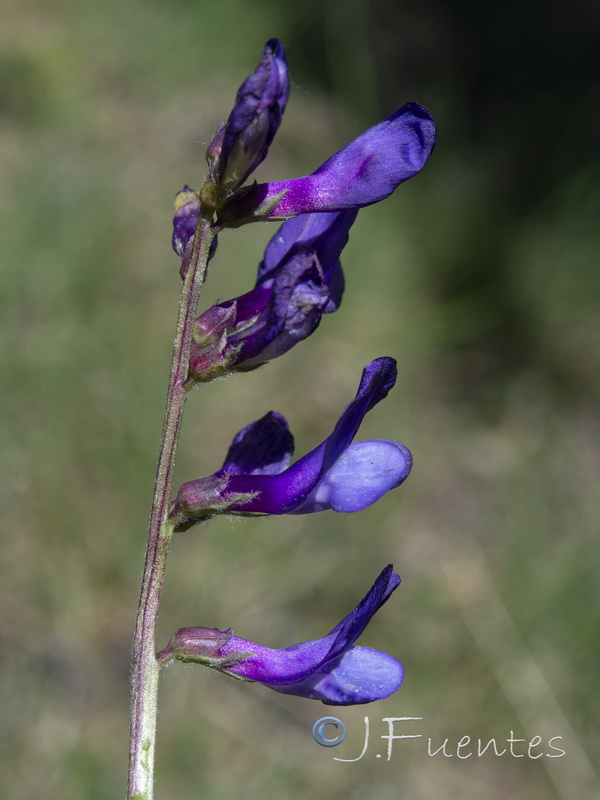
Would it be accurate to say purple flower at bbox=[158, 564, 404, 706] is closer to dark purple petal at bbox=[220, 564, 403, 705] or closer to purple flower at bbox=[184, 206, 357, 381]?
dark purple petal at bbox=[220, 564, 403, 705]

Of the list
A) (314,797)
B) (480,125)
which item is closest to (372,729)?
(314,797)

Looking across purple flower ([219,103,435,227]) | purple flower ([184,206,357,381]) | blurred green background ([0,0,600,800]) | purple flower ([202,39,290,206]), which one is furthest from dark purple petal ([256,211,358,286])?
blurred green background ([0,0,600,800])

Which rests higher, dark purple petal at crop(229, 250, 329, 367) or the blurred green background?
the blurred green background

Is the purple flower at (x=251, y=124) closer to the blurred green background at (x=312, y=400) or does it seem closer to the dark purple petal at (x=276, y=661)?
the dark purple petal at (x=276, y=661)

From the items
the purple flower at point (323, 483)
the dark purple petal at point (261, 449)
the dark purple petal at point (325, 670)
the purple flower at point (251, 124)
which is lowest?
the dark purple petal at point (325, 670)

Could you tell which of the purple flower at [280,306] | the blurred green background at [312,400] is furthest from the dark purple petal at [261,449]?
the blurred green background at [312,400]
